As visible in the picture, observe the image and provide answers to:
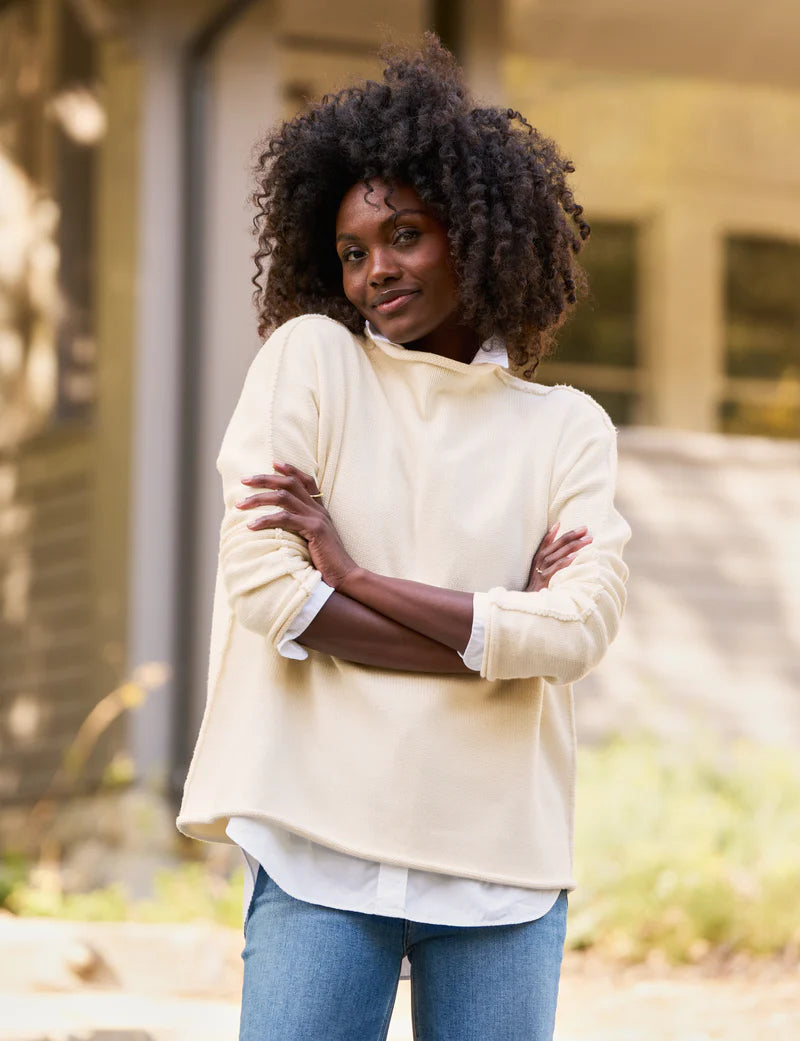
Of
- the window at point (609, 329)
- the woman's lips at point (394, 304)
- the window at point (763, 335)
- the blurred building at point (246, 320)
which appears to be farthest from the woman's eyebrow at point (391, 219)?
the window at point (763, 335)

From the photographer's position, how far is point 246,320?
6492mm

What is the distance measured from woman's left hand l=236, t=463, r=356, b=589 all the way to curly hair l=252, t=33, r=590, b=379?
13.1 inches

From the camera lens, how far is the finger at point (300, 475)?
198cm

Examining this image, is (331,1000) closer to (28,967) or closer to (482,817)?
(482,817)

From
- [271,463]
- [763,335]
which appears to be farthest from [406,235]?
[763,335]

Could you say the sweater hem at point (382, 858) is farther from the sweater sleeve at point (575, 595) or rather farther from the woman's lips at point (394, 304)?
the woman's lips at point (394, 304)

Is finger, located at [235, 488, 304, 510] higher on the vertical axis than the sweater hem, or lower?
higher

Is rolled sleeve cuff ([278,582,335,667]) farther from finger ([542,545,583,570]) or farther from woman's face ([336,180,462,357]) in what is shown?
woman's face ([336,180,462,357])

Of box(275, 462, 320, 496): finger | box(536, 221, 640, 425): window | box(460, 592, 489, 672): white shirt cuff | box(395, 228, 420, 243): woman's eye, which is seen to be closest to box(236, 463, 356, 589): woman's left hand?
box(275, 462, 320, 496): finger

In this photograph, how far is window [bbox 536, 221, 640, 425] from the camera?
9234mm

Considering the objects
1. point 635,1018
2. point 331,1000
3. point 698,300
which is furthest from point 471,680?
point 698,300

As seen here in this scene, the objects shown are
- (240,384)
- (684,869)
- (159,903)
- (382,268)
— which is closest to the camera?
(382,268)

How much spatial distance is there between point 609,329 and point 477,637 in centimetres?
769

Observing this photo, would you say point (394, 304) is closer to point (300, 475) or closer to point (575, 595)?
point (300, 475)
